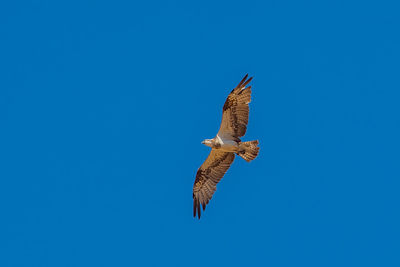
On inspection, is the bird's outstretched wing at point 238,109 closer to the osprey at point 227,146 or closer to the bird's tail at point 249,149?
the osprey at point 227,146

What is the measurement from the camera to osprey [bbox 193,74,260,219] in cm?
2009

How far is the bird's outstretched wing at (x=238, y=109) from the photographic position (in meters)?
20.1

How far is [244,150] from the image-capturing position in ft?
67.1

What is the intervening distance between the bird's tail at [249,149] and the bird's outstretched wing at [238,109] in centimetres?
37

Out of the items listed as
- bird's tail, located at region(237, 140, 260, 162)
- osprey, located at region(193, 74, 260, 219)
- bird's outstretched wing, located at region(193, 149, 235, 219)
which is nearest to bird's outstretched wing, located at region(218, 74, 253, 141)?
osprey, located at region(193, 74, 260, 219)

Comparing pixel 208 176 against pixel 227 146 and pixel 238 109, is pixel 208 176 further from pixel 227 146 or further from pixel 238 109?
pixel 238 109

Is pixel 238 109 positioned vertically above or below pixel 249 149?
above

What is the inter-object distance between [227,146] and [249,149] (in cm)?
73

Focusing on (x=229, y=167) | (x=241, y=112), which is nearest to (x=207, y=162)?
(x=229, y=167)

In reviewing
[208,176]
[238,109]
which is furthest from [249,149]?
[208,176]

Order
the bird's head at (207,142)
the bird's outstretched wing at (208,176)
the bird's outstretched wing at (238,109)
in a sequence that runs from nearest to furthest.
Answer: the bird's outstretched wing at (238,109) < the bird's head at (207,142) < the bird's outstretched wing at (208,176)

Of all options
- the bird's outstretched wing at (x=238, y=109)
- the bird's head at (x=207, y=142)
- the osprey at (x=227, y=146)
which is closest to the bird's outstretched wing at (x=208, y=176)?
the osprey at (x=227, y=146)

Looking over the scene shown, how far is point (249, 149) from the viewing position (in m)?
20.4

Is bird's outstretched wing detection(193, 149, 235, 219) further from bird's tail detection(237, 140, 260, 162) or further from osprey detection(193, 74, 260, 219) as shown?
bird's tail detection(237, 140, 260, 162)
